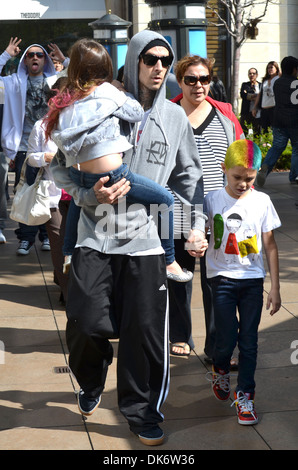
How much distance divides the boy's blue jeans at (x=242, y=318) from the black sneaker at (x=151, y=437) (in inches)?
22.2

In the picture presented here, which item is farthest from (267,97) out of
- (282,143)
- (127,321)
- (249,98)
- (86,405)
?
(127,321)

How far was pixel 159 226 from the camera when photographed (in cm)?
442

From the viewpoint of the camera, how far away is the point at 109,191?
3.94m

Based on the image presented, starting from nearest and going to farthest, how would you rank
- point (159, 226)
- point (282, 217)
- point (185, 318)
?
point (159, 226) < point (185, 318) < point (282, 217)

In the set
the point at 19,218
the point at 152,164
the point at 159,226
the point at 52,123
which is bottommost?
the point at 19,218

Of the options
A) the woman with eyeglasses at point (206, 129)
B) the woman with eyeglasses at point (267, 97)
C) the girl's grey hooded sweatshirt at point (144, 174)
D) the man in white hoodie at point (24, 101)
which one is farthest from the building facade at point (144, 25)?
the girl's grey hooded sweatshirt at point (144, 174)

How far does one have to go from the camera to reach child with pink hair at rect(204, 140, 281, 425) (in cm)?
448

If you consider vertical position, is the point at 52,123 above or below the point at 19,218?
above

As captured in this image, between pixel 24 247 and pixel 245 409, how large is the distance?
497 centimetres

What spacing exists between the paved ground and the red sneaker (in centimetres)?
4

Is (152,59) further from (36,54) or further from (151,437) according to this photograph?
(36,54)
